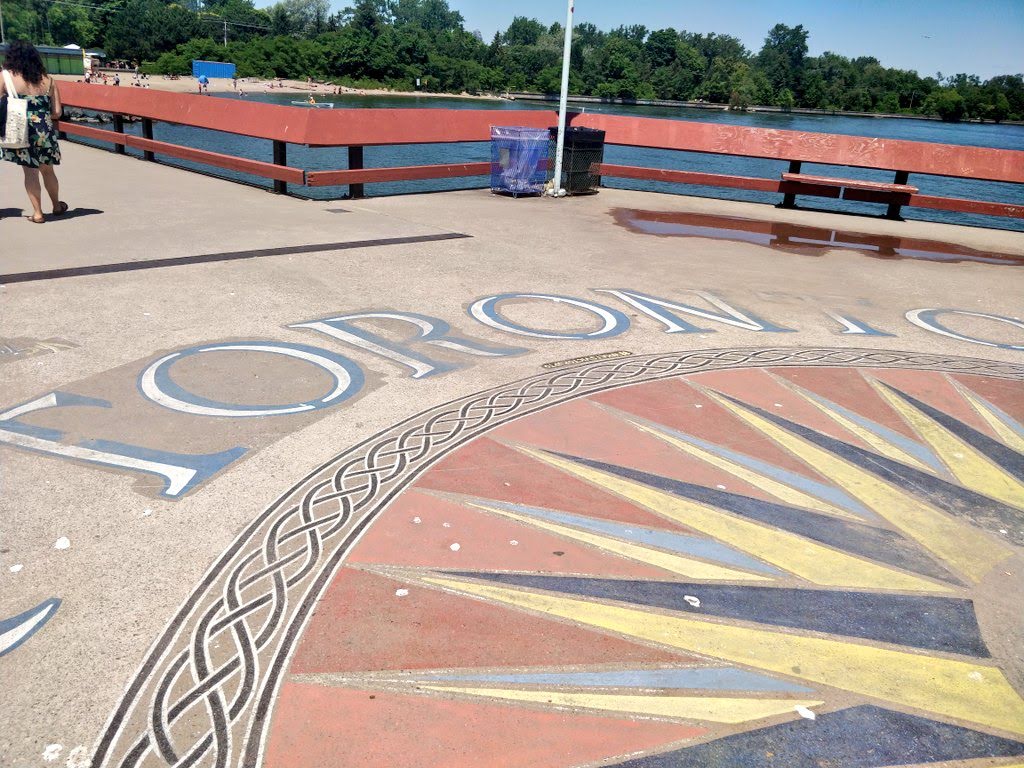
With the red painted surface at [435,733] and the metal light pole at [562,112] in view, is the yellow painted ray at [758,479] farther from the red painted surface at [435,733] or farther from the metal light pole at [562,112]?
the metal light pole at [562,112]

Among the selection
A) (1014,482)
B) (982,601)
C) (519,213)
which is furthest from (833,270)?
(982,601)

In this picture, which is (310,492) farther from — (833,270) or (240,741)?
(833,270)

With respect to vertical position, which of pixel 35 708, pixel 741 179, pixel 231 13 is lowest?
pixel 35 708

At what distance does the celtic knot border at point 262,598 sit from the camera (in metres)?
2.71

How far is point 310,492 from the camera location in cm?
435

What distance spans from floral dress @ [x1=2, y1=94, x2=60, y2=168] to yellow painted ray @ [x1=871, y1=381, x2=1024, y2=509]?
9.30 meters

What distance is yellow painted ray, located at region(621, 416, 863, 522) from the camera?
4426 millimetres

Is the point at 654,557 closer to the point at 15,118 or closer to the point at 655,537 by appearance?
the point at 655,537

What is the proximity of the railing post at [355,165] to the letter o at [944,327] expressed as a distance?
876cm

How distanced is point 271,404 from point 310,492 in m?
1.25

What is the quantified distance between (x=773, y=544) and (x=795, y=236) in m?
9.94

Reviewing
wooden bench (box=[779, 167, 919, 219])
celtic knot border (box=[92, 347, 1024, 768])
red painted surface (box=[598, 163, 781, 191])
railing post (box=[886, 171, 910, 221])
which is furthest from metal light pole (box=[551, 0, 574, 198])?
celtic knot border (box=[92, 347, 1024, 768])

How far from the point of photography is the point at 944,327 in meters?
8.19

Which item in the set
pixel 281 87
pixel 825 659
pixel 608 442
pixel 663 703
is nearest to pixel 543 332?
pixel 608 442
